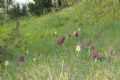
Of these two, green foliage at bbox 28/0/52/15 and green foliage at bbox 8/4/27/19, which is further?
green foliage at bbox 8/4/27/19

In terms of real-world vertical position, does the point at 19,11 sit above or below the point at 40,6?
below

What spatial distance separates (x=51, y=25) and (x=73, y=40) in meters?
7.10

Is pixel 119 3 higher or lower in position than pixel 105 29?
higher

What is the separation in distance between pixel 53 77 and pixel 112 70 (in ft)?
2.33

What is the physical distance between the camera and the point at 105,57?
5297mm

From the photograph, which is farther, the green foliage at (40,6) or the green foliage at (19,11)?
the green foliage at (19,11)

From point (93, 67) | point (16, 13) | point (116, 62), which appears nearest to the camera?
point (93, 67)

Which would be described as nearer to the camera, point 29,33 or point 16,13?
point 29,33

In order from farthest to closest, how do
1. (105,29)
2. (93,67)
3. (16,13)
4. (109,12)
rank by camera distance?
(16,13) → (109,12) → (105,29) → (93,67)

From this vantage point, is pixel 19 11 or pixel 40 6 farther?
pixel 19 11

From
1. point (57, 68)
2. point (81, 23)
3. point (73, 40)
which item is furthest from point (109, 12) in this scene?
point (57, 68)

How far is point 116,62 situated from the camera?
486 centimetres

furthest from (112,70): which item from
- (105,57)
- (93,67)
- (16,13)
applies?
(16,13)

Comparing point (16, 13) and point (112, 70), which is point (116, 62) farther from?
point (16, 13)
